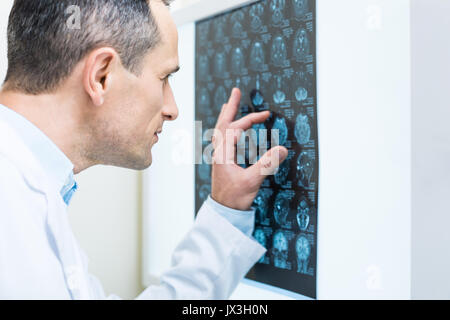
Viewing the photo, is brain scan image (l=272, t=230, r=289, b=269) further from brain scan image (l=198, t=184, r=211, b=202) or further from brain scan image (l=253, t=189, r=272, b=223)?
brain scan image (l=198, t=184, r=211, b=202)

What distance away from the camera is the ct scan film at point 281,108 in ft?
2.55

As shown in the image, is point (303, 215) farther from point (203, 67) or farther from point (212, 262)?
point (203, 67)

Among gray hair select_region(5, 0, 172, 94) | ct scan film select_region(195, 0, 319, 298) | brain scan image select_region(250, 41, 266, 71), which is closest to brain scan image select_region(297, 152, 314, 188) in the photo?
ct scan film select_region(195, 0, 319, 298)

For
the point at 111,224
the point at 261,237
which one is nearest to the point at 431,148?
the point at 261,237

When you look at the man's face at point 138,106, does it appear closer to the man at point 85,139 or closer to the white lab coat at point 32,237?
the man at point 85,139

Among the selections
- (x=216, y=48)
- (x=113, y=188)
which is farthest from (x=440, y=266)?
(x=113, y=188)

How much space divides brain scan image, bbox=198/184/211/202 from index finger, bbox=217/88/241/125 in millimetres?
179

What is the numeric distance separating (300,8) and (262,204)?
1.26ft

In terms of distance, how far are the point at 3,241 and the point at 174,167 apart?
2.05 feet

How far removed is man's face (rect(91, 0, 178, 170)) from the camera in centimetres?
72

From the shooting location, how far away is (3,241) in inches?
20.4

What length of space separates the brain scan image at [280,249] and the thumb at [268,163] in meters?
0.11

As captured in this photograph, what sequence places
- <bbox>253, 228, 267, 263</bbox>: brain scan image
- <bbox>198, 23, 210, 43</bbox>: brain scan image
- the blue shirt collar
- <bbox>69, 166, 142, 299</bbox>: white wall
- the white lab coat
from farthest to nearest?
<bbox>69, 166, 142, 299</bbox>: white wall → <bbox>198, 23, 210, 43</bbox>: brain scan image → <bbox>253, 228, 267, 263</bbox>: brain scan image → the blue shirt collar → the white lab coat
